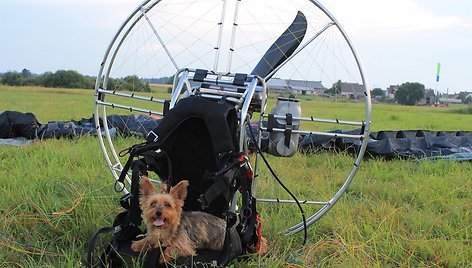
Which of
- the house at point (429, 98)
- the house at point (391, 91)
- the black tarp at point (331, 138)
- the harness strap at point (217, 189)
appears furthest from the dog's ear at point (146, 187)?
the house at point (429, 98)

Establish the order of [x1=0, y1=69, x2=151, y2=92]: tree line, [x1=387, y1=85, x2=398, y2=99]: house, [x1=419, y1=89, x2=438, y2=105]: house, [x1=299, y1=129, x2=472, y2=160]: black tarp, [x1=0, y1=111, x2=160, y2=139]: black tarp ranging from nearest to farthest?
[x1=299, y1=129, x2=472, y2=160]: black tarp → [x1=0, y1=111, x2=160, y2=139]: black tarp → [x1=387, y1=85, x2=398, y2=99]: house → [x1=419, y1=89, x2=438, y2=105]: house → [x1=0, y1=69, x2=151, y2=92]: tree line

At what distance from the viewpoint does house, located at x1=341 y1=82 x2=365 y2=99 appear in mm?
3977

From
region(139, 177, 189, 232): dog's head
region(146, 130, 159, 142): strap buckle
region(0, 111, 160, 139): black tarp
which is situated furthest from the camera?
region(0, 111, 160, 139): black tarp

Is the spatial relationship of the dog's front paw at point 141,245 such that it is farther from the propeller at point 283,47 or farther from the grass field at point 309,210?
the propeller at point 283,47

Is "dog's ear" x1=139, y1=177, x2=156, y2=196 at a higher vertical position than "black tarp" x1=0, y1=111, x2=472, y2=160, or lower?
higher

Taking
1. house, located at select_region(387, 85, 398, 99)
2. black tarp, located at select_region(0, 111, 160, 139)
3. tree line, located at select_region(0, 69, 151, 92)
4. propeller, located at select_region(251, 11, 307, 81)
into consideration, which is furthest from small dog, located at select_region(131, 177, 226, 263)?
tree line, located at select_region(0, 69, 151, 92)

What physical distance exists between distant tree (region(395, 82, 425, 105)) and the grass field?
27299 millimetres

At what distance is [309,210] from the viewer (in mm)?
4738

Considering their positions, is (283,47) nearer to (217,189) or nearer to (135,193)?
(217,189)

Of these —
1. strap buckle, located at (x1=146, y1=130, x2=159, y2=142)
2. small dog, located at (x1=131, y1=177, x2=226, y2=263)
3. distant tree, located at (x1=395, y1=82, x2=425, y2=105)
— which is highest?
distant tree, located at (x1=395, y1=82, x2=425, y2=105)

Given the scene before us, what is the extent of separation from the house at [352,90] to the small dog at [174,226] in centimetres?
150

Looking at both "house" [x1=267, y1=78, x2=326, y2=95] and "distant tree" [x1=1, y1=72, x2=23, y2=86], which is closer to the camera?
A: "house" [x1=267, y1=78, x2=326, y2=95]

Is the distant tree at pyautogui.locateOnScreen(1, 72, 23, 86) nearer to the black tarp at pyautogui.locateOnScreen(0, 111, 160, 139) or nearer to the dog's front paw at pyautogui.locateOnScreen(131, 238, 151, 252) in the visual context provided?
the black tarp at pyautogui.locateOnScreen(0, 111, 160, 139)

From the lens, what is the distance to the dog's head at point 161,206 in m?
2.94
